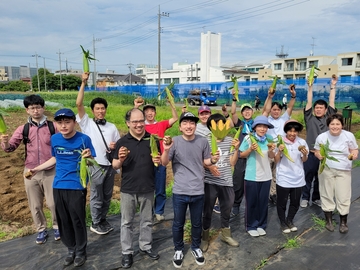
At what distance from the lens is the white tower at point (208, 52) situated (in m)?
57.8

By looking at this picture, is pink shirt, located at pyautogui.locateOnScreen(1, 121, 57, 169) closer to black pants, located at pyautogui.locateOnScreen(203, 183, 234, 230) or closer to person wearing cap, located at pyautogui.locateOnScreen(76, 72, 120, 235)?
person wearing cap, located at pyautogui.locateOnScreen(76, 72, 120, 235)

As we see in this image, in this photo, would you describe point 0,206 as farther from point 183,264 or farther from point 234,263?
point 234,263

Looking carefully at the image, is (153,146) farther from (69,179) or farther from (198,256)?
(198,256)

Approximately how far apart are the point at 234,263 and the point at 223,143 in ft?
4.46

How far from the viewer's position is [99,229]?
3.62 meters

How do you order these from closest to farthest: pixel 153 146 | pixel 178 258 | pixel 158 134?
pixel 153 146
pixel 178 258
pixel 158 134

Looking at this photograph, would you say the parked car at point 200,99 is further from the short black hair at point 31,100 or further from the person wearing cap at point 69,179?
the person wearing cap at point 69,179

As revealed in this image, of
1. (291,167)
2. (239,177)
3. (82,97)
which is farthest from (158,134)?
(291,167)

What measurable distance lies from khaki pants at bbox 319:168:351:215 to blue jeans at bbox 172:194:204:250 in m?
2.03

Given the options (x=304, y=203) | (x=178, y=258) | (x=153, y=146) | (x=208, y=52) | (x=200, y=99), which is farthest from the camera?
(x=208, y=52)

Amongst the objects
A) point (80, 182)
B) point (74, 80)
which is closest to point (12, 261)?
point (80, 182)

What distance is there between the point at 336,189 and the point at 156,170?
8.40 ft

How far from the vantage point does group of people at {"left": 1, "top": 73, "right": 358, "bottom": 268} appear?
2861 mm

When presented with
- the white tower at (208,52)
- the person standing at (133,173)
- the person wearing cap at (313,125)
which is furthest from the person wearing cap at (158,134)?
the white tower at (208,52)
